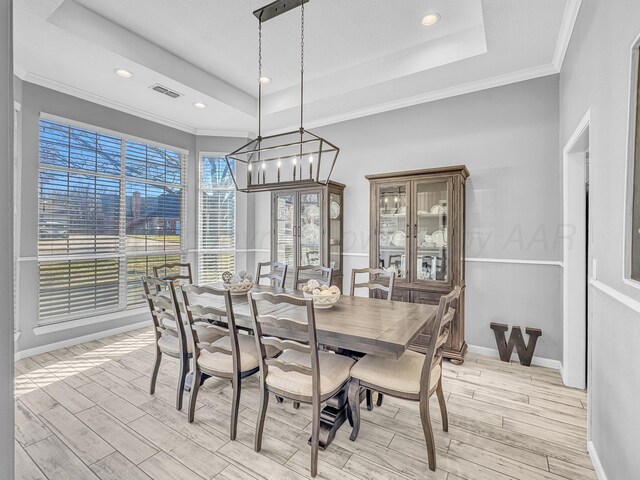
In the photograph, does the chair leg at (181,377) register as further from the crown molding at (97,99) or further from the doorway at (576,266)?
the crown molding at (97,99)

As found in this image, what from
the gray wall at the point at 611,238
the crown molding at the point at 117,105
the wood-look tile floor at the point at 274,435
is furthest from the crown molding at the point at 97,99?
the gray wall at the point at 611,238

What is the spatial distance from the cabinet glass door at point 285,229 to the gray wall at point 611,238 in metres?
3.32

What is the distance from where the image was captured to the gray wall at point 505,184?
3232 millimetres

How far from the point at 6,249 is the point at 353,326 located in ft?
5.60

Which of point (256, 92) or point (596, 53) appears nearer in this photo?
point (596, 53)

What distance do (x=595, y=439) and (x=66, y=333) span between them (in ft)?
16.6

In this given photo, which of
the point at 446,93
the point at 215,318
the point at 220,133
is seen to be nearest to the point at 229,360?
the point at 215,318

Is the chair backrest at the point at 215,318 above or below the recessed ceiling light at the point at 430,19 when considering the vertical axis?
below

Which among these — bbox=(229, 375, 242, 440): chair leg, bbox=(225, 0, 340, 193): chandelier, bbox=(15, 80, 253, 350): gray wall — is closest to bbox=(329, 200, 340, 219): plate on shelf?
bbox=(225, 0, 340, 193): chandelier

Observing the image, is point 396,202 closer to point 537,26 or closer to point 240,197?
point 537,26

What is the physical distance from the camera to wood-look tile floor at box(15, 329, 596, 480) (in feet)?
6.18

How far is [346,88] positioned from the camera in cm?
374

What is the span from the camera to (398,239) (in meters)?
3.69

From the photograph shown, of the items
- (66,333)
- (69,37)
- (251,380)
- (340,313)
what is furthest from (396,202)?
(66,333)
